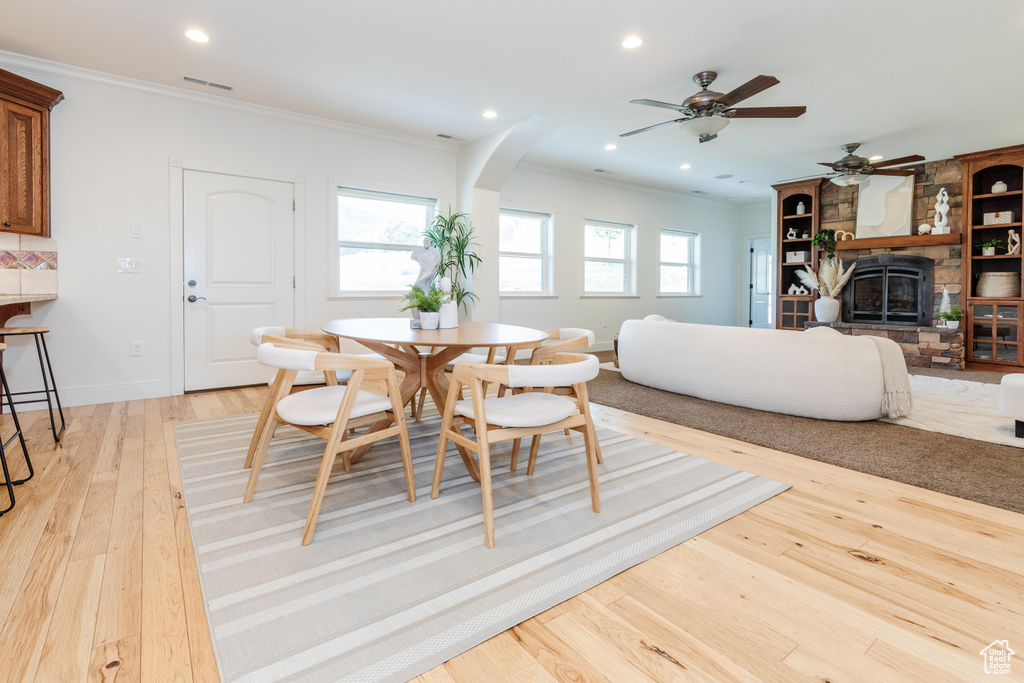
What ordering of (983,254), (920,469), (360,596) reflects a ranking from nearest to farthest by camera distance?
(360,596), (920,469), (983,254)

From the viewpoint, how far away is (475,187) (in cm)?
545

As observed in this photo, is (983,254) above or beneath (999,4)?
beneath

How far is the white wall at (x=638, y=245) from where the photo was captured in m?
6.68

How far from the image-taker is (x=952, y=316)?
5.96 m

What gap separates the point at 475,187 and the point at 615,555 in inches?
178

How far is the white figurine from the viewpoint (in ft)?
20.5

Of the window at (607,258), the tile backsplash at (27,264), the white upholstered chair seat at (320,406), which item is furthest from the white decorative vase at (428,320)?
the window at (607,258)

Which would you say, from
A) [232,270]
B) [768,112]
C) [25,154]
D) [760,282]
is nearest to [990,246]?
[760,282]

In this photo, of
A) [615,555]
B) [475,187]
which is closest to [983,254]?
[475,187]

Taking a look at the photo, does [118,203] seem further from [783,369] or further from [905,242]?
[905,242]

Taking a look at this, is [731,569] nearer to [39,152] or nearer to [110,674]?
[110,674]

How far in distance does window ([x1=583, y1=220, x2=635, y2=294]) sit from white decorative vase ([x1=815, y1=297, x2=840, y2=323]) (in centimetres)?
260

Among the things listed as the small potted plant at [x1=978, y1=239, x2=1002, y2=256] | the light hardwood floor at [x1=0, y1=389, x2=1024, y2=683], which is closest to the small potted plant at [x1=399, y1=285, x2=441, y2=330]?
the light hardwood floor at [x1=0, y1=389, x2=1024, y2=683]

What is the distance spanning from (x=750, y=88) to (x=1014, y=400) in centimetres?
245
